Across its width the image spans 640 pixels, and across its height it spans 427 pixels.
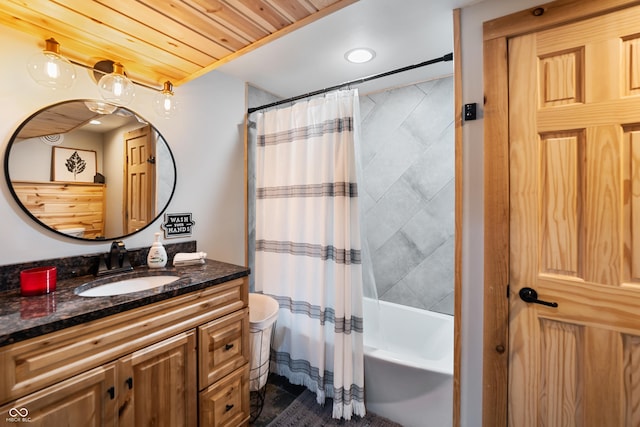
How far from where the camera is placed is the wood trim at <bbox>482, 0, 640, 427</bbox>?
1256mm

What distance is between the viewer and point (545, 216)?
1189 millimetres

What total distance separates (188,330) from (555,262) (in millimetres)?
1683

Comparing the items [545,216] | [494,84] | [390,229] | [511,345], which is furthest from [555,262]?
[390,229]

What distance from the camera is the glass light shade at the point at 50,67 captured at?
122cm

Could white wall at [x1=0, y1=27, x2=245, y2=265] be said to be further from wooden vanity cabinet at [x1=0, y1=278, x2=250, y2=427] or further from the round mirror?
wooden vanity cabinet at [x1=0, y1=278, x2=250, y2=427]

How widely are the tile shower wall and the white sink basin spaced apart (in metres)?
1.58

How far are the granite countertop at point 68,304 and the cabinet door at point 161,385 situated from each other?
0.21 m

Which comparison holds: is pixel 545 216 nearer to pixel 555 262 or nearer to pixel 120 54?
pixel 555 262

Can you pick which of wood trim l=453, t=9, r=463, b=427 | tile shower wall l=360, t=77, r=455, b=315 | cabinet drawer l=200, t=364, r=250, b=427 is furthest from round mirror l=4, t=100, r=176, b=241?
wood trim l=453, t=9, r=463, b=427

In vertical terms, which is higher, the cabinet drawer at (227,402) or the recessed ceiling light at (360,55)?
the recessed ceiling light at (360,55)

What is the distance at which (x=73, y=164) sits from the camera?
55.1 inches

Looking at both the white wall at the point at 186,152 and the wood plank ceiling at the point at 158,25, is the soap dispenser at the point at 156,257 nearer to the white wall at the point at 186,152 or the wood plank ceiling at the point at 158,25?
the white wall at the point at 186,152

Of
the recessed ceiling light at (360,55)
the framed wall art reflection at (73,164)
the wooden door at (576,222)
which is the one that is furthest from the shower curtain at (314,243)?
the framed wall art reflection at (73,164)

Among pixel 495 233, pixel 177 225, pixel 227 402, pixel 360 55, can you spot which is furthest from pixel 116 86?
pixel 495 233
